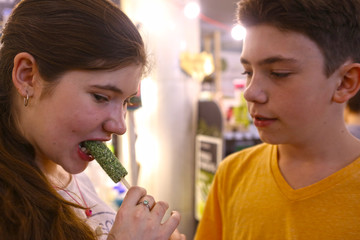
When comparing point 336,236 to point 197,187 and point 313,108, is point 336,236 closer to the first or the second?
point 313,108

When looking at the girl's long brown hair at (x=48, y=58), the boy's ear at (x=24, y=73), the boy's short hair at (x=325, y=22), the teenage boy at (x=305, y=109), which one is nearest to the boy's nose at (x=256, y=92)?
the teenage boy at (x=305, y=109)

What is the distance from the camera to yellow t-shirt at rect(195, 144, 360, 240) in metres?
1.02

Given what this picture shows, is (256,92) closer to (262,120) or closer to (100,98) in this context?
(262,120)

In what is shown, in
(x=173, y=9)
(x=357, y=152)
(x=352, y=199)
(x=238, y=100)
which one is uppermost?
(x=173, y=9)

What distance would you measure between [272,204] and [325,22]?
0.65m

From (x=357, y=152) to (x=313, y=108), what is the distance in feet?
0.73

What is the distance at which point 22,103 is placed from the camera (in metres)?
0.95

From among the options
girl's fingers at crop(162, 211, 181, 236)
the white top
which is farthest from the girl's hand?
the white top

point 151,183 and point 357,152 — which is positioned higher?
point 357,152

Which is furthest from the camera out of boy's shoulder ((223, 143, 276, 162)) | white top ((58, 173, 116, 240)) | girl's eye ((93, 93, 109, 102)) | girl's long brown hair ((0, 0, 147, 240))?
boy's shoulder ((223, 143, 276, 162))

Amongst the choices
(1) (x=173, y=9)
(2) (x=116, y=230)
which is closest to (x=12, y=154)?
(2) (x=116, y=230)

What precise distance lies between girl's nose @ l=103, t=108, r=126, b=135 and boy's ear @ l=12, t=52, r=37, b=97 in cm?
23

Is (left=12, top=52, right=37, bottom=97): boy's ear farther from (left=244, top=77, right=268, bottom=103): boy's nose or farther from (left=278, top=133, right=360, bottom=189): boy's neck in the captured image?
(left=278, top=133, right=360, bottom=189): boy's neck

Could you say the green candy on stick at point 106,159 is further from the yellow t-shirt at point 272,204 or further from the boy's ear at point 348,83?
the boy's ear at point 348,83
